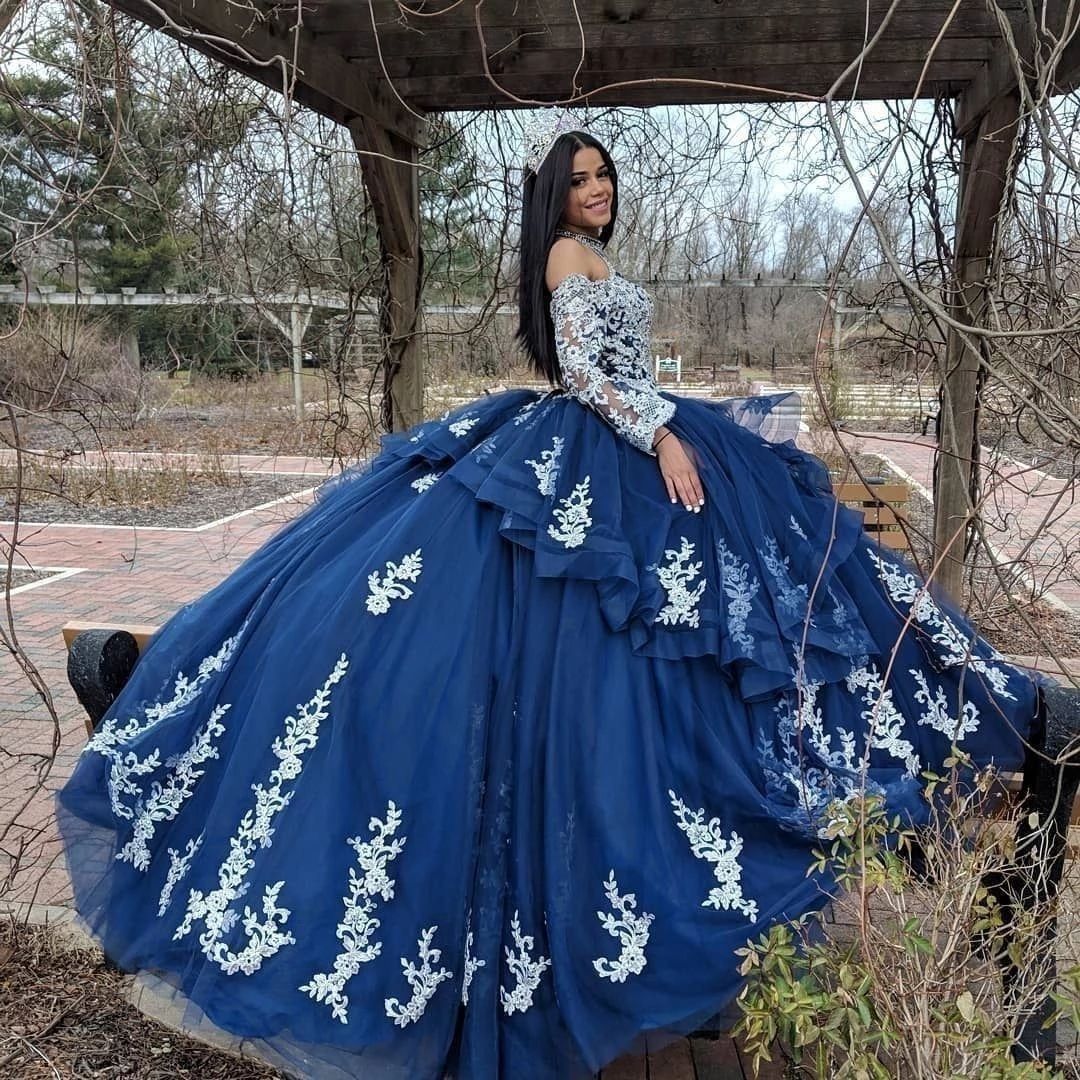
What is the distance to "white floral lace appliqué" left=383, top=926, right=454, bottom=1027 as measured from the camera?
1485 millimetres

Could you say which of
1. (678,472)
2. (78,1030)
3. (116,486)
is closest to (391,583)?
(678,472)

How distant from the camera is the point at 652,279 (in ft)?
15.0

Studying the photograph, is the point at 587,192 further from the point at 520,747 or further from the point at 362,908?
the point at 362,908

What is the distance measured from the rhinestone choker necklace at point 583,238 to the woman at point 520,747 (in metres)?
0.22

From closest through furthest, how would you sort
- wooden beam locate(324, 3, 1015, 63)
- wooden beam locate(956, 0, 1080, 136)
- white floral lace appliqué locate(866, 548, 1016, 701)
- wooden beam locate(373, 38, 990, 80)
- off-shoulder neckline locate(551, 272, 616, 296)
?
white floral lace appliqué locate(866, 548, 1016, 701)
off-shoulder neckline locate(551, 272, 616, 296)
wooden beam locate(956, 0, 1080, 136)
wooden beam locate(324, 3, 1015, 63)
wooden beam locate(373, 38, 990, 80)

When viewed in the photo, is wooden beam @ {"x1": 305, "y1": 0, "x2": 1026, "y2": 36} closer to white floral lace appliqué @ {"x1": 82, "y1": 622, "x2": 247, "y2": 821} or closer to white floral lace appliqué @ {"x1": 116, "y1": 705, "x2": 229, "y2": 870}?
white floral lace appliqué @ {"x1": 82, "y1": 622, "x2": 247, "y2": 821}

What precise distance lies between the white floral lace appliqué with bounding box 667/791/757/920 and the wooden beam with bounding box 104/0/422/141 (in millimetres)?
1502

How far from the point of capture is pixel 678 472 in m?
1.84

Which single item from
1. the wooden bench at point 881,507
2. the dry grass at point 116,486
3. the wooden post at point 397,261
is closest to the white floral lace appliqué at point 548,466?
the wooden post at point 397,261

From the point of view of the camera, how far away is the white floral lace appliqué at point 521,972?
1521 mm

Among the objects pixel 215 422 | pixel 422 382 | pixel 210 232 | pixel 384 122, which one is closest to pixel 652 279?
pixel 422 382

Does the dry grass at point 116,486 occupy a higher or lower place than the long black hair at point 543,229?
lower

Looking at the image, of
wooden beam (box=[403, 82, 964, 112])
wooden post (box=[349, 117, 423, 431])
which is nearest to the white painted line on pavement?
wooden post (box=[349, 117, 423, 431])

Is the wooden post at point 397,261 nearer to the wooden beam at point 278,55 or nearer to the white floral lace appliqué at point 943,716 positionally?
the wooden beam at point 278,55
